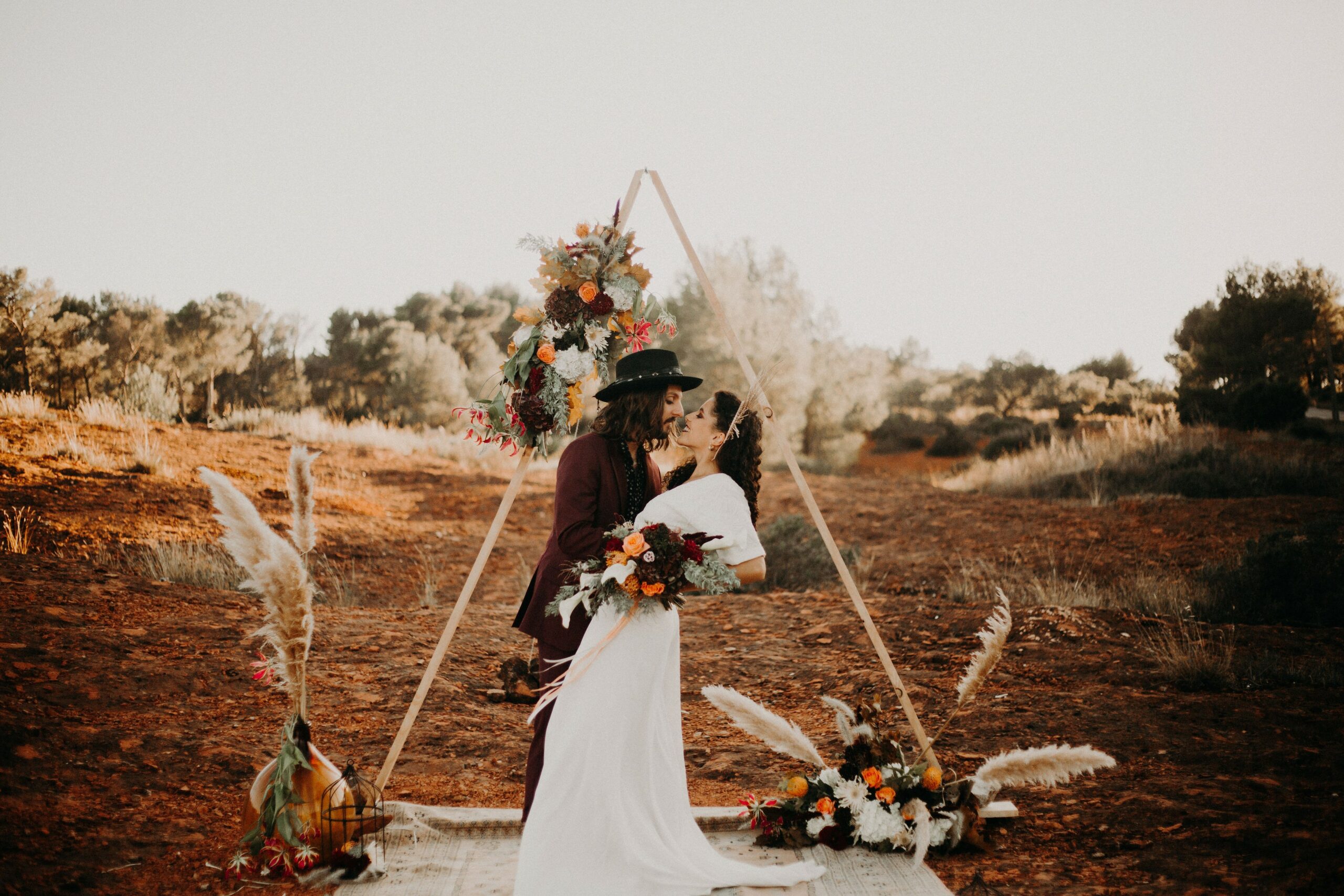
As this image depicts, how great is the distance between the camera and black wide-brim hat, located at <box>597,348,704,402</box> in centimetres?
371

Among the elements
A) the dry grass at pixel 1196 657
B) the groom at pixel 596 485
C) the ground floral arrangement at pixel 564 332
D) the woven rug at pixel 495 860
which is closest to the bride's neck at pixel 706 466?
the groom at pixel 596 485

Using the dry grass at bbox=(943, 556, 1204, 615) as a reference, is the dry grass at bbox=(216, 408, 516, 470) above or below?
above

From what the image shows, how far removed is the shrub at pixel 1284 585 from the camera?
761 cm

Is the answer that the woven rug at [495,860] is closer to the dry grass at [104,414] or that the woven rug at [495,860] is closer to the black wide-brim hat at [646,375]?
the black wide-brim hat at [646,375]

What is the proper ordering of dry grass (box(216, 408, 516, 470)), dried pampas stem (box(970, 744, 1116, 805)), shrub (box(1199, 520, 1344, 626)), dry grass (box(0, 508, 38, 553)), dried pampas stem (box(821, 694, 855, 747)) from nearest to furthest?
dried pampas stem (box(970, 744, 1116, 805)), dried pampas stem (box(821, 694, 855, 747)), dry grass (box(0, 508, 38, 553)), shrub (box(1199, 520, 1344, 626)), dry grass (box(216, 408, 516, 470))

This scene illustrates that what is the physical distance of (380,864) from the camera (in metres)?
3.84

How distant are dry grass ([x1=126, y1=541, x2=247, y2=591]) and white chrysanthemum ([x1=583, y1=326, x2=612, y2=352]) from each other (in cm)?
566

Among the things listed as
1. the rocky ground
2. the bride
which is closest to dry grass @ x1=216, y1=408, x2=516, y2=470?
the rocky ground

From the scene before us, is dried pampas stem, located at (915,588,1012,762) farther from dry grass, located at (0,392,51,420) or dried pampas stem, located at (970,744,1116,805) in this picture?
dry grass, located at (0,392,51,420)

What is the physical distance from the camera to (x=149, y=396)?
1096 cm

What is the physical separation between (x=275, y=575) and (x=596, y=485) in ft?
4.35

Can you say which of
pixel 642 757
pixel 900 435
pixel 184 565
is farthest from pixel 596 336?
pixel 900 435

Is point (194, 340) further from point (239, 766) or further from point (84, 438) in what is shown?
point (239, 766)

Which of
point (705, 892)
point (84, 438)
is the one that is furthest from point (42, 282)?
point (705, 892)
